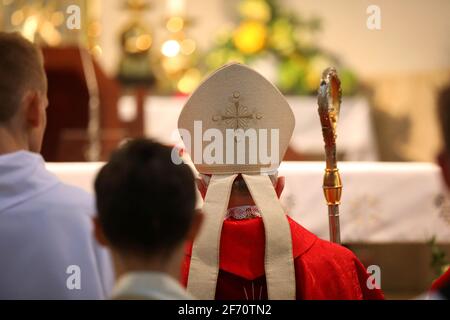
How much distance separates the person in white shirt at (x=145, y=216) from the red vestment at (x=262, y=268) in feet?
2.30

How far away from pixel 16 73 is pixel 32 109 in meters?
0.09

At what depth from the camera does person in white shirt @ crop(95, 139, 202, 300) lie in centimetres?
163

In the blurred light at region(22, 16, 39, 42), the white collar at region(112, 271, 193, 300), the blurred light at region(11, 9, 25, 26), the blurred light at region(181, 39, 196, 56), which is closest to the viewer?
the white collar at region(112, 271, 193, 300)

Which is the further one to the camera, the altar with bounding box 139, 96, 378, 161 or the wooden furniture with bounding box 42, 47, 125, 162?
the altar with bounding box 139, 96, 378, 161

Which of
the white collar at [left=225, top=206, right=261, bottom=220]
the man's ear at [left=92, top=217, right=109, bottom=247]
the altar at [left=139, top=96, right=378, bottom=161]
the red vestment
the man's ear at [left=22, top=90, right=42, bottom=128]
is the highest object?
the man's ear at [left=22, top=90, right=42, bottom=128]

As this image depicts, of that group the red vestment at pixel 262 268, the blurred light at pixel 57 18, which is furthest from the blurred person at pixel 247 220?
the blurred light at pixel 57 18

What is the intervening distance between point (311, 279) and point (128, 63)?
4.85m

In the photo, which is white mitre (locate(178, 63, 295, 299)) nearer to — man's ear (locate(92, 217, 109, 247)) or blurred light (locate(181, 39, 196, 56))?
man's ear (locate(92, 217, 109, 247))

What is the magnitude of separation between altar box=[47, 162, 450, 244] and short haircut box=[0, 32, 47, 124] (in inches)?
67.1

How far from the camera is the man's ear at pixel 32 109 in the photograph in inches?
81.7

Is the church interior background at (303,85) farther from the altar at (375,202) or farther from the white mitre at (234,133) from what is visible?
the white mitre at (234,133)

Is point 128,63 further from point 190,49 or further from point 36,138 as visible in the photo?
point 36,138

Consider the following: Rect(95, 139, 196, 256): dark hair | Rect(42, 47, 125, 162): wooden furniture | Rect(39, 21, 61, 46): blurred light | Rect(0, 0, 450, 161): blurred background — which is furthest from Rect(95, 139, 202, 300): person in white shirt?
Rect(39, 21, 61, 46): blurred light

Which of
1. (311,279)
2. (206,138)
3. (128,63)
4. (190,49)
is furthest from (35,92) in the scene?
(190,49)
